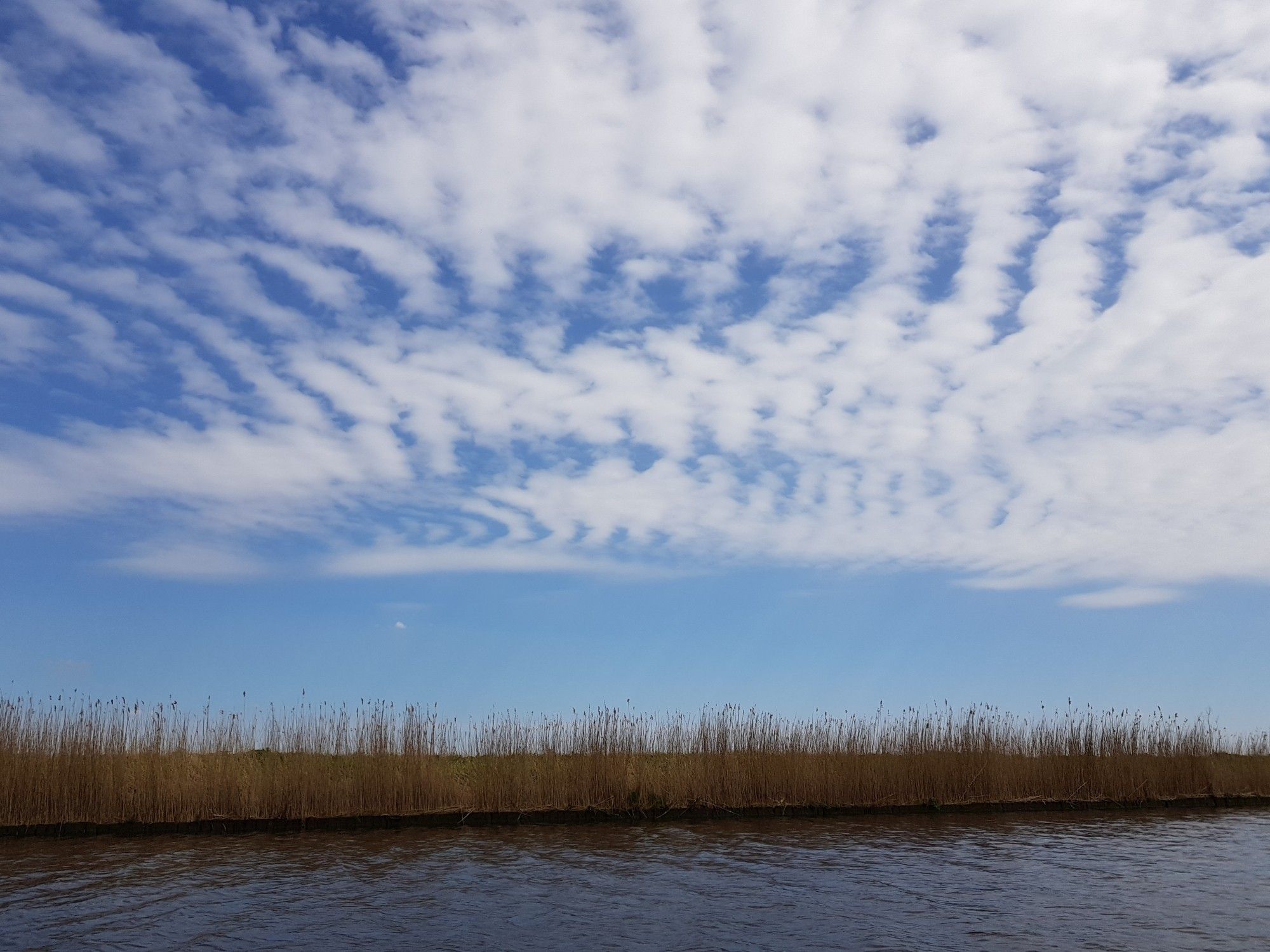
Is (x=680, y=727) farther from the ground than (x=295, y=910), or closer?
farther from the ground

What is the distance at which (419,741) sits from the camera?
49.6 ft

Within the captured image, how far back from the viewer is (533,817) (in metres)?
15.5

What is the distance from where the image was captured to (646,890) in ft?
33.6

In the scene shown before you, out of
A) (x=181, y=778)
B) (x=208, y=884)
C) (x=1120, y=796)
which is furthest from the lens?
(x=1120, y=796)

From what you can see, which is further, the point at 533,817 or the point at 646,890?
the point at 533,817

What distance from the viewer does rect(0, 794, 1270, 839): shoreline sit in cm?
1415

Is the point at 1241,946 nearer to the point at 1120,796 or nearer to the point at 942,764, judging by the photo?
the point at 942,764

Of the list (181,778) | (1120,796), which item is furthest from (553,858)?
(1120,796)

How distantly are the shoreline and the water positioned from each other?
15.6 inches

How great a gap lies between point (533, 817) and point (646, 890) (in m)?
5.65

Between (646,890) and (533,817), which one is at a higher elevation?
(646,890)

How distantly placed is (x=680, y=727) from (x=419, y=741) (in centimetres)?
440

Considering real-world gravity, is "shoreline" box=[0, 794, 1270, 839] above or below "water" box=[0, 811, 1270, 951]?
below

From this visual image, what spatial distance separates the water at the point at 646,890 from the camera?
27.2 feet
